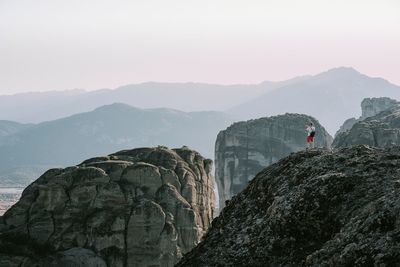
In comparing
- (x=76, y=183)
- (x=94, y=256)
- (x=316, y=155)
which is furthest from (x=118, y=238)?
(x=316, y=155)

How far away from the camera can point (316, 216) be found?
21.5m

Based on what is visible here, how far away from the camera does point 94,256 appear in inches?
3935

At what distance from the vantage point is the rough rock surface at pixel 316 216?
17906 millimetres

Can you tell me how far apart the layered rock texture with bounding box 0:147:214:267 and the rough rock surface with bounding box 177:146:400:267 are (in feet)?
239

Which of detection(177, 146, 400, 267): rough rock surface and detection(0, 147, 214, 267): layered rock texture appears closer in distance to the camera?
detection(177, 146, 400, 267): rough rock surface

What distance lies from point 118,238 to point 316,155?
80865mm

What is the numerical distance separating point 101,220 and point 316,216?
86.7m

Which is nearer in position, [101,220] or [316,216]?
[316,216]

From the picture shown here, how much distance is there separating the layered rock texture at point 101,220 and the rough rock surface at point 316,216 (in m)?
73.0

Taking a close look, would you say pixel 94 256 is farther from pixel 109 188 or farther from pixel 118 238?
pixel 109 188

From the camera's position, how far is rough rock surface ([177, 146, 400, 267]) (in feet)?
58.7

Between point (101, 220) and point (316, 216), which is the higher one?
point (316, 216)

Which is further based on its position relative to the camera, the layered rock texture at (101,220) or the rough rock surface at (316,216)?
the layered rock texture at (101,220)

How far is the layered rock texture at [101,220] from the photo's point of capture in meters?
98.7
